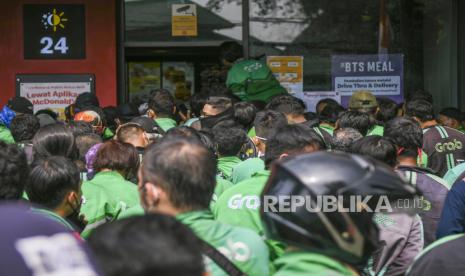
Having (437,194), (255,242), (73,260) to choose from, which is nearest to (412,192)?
(255,242)

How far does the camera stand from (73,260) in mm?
1966

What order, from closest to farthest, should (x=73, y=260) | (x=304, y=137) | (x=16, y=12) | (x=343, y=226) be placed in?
(x=73, y=260) → (x=343, y=226) → (x=304, y=137) → (x=16, y=12)

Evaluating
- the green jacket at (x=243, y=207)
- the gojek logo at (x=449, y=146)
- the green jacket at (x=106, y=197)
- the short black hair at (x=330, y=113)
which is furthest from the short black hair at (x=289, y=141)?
the short black hair at (x=330, y=113)

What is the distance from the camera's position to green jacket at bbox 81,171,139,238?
15.9ft

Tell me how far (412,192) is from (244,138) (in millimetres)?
3635

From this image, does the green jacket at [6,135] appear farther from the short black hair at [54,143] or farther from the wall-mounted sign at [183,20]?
the wall-mounted sign at [183,20]

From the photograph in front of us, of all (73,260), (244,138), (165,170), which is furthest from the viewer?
(244,138)

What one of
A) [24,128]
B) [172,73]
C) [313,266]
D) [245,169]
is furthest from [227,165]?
[172,73]

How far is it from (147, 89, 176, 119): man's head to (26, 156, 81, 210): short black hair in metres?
3.99

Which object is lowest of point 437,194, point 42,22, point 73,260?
point 437,194

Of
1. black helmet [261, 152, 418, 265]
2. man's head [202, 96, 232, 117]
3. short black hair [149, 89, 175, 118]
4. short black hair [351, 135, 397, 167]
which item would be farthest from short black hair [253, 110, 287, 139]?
black helmet [261, 152, 418, 265]

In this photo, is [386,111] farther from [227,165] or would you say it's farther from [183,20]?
[227,165]

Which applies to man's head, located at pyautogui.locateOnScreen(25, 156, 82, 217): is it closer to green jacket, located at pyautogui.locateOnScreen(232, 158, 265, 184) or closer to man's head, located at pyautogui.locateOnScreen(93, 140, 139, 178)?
man's head, located at pyautogui.locateOnScreen(93, 140, 139, 178)

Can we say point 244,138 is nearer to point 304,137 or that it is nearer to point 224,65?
point 304,137
